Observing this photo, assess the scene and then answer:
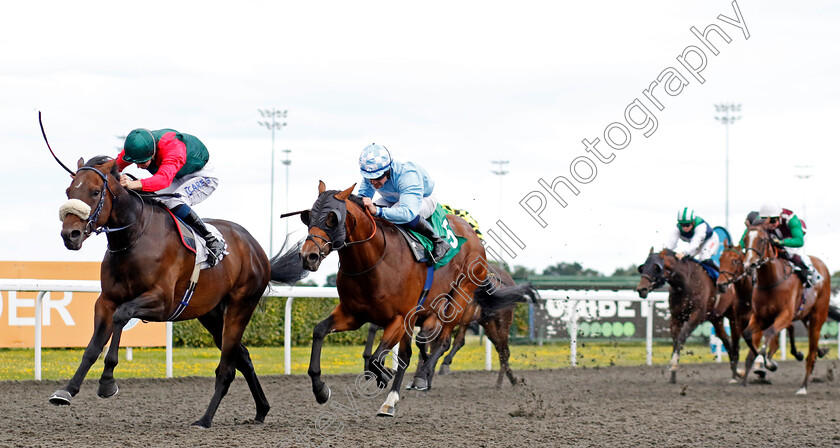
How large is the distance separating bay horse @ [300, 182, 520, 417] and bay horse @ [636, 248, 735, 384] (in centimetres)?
447

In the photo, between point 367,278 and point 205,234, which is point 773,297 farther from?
point 205,234

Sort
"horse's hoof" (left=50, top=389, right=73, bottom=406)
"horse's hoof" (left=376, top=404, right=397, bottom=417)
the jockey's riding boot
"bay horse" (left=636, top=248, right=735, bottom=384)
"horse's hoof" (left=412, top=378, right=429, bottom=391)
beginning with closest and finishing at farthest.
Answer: "horse's hoof" (left=50, top=389, right=73, bottom=406), "horse's hoof" (left=376, top=404, right=397, bottom=417), "horse's hoof" (left=412, top=378, right=429, bottom=391), the jockey's riding boot, "bay horse" (left=636, top=248, right=735, bottom=384)

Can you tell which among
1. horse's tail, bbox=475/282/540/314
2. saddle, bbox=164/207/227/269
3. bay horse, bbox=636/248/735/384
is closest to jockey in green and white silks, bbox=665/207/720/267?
bay horse, bbox=636/248/735/384

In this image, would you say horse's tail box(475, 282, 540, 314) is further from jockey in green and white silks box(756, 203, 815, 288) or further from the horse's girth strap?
jockey in green and white silks box(756, 203, 815, 288)

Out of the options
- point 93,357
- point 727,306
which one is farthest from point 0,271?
point 727,306

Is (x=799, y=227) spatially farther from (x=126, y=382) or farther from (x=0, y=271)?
(x=0, y=271)

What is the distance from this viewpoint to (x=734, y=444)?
17.5 ft

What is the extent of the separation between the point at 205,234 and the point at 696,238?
21.1 feet

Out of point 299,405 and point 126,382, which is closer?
point 299,405

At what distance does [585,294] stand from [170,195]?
22.0ft

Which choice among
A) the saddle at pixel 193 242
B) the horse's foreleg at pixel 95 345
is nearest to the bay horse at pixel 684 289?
the saddle at pixel 193 242

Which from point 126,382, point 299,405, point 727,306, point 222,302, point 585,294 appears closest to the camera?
point 222,302

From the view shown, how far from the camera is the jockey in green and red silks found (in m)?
5.36

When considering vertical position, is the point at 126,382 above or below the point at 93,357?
below
